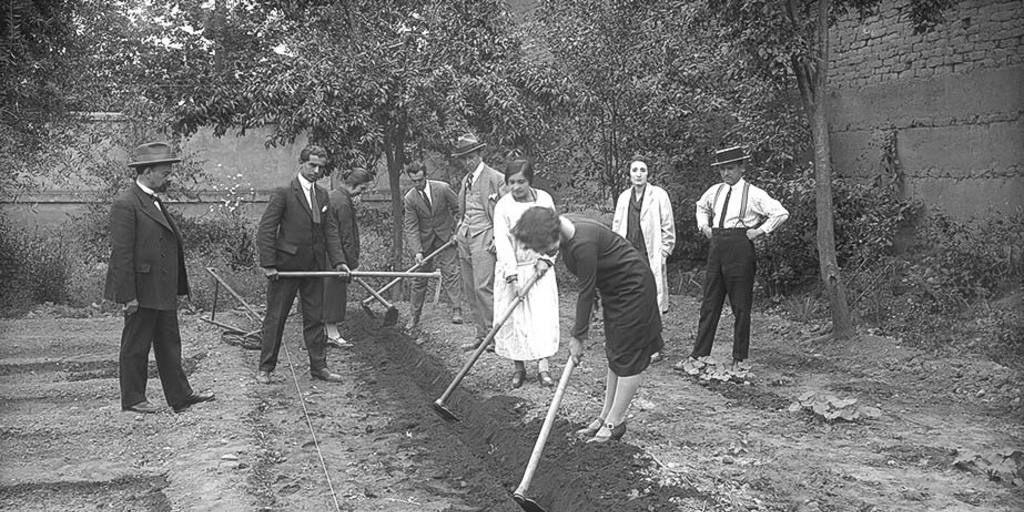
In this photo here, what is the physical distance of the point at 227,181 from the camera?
59.9 ft

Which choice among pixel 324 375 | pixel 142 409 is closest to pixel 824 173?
pixel 324 375

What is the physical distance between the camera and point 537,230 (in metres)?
5.53

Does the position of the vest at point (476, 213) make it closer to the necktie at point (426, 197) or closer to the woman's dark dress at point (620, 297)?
the necktie at point (426, 197)

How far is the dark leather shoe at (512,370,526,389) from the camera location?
7.96 m

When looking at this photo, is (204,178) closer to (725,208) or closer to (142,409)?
(142,409)

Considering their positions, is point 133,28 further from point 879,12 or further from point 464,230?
point 879,12

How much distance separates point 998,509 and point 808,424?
1.88m

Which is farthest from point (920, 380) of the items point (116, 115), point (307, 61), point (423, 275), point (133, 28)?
point (133, 28)

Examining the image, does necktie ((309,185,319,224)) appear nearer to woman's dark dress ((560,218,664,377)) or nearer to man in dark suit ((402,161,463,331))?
man in dark suit ((402,161,463,331))

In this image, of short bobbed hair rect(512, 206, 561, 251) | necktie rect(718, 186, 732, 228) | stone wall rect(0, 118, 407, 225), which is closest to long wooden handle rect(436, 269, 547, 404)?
short bobbed hair rect(512, 206, 561, 251)

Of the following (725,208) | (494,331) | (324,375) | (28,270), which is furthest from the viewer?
(28,270)

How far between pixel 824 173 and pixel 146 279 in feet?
20.6

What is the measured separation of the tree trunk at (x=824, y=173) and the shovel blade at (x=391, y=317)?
4740mm

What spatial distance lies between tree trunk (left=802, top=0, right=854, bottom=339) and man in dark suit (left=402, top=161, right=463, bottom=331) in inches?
157
